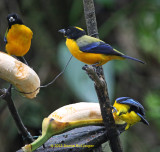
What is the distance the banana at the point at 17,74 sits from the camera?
113 centimetres

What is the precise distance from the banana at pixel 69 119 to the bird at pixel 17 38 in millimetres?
388

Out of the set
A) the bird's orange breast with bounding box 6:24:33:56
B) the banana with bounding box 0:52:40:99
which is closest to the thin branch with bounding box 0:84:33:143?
the banana with bounding box 0:52:40:99

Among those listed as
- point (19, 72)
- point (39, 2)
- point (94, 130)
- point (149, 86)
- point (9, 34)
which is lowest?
point (149, 86)

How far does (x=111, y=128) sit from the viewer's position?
4.02ft

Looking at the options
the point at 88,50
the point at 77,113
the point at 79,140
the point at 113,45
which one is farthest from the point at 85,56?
the point at 113,45

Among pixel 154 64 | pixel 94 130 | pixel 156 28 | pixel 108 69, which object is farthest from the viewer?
pixel 154 64

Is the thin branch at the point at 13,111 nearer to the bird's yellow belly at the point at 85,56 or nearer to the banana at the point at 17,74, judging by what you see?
the banana at the point at 17,74

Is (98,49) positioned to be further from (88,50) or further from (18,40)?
(18,40)

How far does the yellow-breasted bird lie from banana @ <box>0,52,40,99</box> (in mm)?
222

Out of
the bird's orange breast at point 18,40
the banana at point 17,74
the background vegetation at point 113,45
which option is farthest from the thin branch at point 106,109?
the background vegetation at point 113,45

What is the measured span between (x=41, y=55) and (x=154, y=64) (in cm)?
128

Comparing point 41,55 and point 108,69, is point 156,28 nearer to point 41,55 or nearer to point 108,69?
point 108,69

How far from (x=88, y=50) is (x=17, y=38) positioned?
45 centimetres

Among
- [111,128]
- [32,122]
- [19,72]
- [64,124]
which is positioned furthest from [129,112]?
[32,122]
